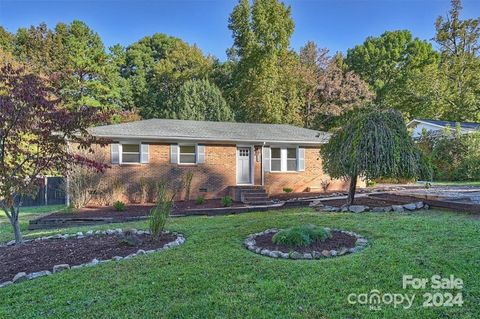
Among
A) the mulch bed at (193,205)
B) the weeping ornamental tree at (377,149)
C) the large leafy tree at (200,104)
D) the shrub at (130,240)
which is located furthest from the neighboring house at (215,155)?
the large leafy tree at (200,104)

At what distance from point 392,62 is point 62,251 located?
36894 millimetres

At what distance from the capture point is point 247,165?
16047mm

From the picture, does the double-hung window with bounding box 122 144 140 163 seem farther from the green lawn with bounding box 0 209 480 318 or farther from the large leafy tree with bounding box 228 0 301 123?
the large leafy tree with bounding box 228 0 301 123

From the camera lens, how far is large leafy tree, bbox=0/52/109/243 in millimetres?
6383

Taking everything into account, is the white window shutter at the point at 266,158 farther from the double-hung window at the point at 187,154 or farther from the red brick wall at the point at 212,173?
the double-hung window at the point at 187,154

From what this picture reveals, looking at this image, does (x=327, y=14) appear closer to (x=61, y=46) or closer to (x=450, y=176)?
(x=450, y=176)

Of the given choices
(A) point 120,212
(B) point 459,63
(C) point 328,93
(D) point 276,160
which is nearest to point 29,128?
(A) point 120,212

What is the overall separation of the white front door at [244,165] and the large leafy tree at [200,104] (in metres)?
11.1

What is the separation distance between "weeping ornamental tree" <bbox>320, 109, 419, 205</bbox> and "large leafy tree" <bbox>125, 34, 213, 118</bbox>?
21.6 metres

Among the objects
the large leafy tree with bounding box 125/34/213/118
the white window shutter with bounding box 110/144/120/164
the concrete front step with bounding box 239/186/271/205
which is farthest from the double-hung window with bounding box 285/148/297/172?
the large leafy tree with bounding box 125/34/213/118

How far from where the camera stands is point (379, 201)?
10766 mm

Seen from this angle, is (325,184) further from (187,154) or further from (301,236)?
(301,236)

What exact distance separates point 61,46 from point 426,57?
117ft

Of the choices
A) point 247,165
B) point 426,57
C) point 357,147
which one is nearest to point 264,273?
point 357,147
